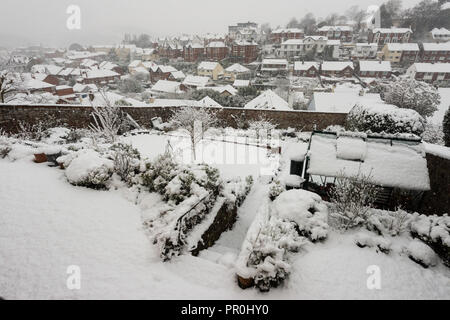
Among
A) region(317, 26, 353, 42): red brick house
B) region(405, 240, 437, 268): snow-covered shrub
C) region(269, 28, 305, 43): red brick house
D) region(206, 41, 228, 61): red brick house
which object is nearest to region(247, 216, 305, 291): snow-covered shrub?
region(405, 240, 437, 268): snow-covered shrub

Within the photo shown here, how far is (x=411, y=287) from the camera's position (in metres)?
4.07

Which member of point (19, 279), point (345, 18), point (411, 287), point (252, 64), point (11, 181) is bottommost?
point (411, 287)

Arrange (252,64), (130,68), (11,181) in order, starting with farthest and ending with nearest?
(130,68)
(252,64)
(11,181)

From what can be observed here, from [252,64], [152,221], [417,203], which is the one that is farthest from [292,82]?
[152,221]

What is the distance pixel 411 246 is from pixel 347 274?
1.66m

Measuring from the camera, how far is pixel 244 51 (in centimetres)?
5741

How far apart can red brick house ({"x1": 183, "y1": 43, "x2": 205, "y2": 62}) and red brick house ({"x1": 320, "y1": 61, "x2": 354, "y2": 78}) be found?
32679 millimetres

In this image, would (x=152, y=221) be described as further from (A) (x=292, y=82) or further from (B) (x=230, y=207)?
(A) (x=292, y=82)

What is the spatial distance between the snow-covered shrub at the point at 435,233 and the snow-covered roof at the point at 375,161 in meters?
1.38

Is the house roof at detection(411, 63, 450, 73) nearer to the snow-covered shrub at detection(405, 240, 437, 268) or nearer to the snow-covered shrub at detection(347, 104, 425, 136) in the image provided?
the snow-covered shrub at detection(347, 104, 425, 136)

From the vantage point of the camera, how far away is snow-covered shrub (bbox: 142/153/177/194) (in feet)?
20.3

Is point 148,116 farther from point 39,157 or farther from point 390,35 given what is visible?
point 390,35

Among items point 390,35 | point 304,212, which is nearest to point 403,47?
point 390,35

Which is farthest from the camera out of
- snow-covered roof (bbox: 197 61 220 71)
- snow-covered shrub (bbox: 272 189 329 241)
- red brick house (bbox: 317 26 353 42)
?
red brick house (bbox: 317 26 353 42)
